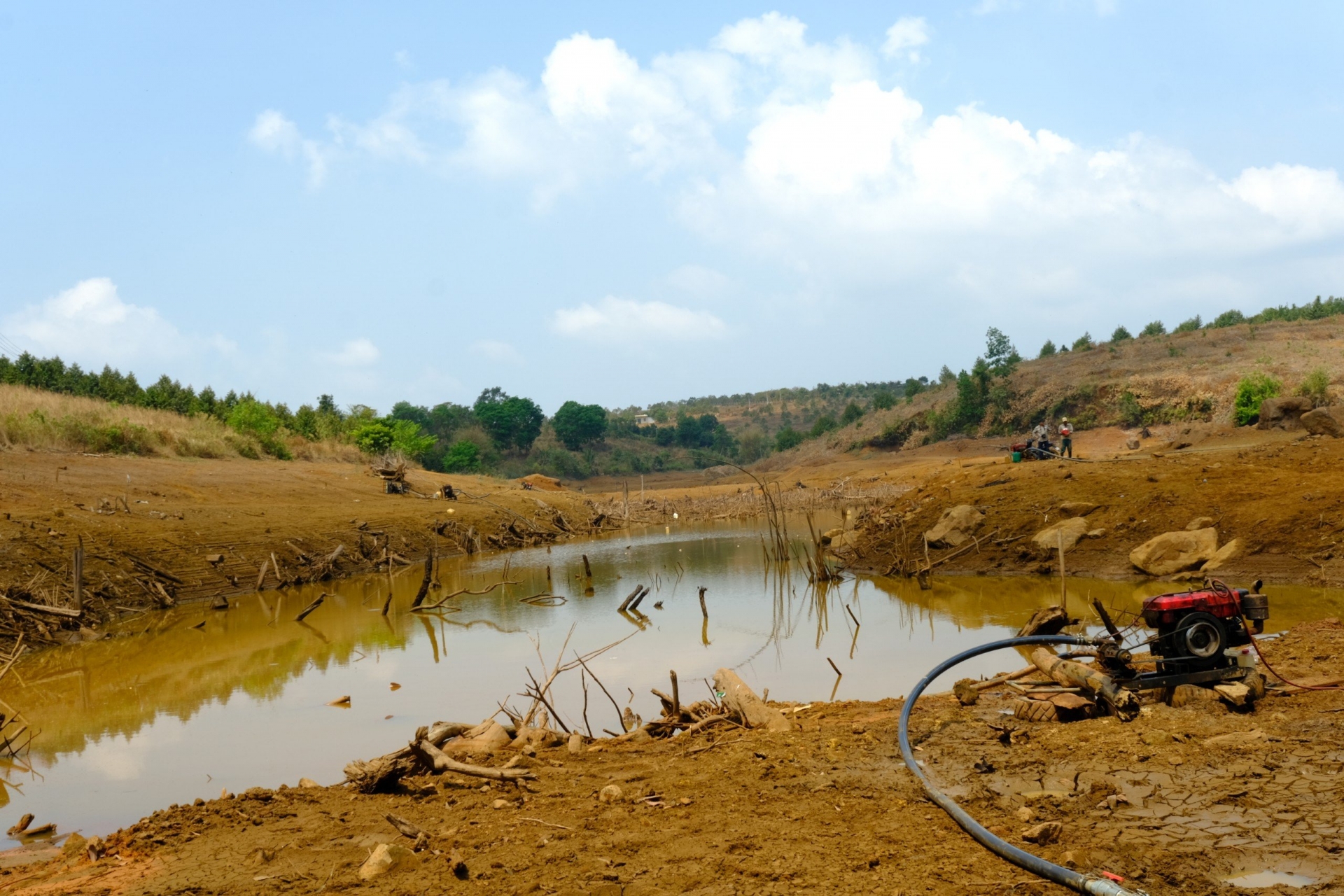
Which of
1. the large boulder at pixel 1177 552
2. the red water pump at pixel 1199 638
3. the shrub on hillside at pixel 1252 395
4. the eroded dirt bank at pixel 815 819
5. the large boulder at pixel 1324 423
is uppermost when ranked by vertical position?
the shrub on hillside at pixel 1252 395

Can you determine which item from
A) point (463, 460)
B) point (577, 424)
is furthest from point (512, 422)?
point (463, 460)

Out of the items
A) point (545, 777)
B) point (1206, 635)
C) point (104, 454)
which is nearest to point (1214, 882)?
point (1206, 635)

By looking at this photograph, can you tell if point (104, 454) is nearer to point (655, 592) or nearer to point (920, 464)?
point (655, 592)

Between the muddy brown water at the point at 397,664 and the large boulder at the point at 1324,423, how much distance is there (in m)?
8.01

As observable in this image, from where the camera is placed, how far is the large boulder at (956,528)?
17047 millimetres

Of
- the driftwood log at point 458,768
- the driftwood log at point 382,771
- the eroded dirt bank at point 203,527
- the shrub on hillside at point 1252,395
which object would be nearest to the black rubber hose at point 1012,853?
the driftwood log at point 458,768

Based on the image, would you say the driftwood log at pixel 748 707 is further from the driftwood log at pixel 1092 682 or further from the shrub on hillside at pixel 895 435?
the shrub on hillside at pixel 895 435

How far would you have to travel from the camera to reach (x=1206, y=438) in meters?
24.5

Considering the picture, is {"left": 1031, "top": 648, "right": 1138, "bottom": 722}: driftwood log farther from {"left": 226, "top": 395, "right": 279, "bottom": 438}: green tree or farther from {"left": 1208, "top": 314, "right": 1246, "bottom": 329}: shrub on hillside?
{"left": 1208, "top": 314, "right": 1246, "bottom": 329}: shrub on hillside

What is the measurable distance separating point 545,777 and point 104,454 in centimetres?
2388

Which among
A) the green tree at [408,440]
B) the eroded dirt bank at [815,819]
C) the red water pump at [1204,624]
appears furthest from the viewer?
the green tree at [408,440]

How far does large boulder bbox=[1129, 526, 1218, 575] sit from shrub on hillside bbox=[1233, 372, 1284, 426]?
16.4 m

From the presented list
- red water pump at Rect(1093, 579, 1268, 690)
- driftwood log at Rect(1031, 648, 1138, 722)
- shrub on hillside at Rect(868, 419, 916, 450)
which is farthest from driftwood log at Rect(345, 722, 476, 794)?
shrub on hillside at Rect(868, 419, 916, 450)

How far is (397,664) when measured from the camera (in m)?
11.6
